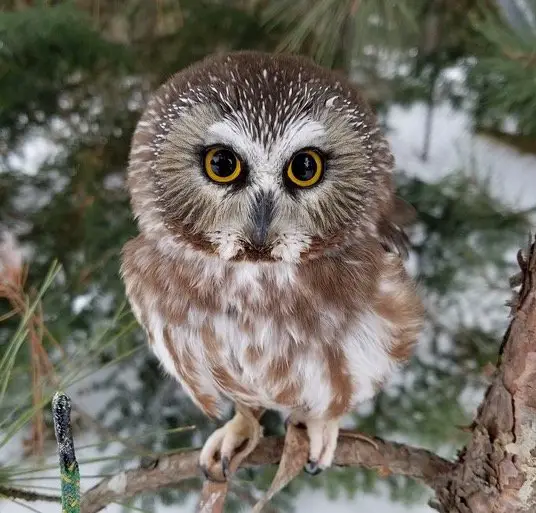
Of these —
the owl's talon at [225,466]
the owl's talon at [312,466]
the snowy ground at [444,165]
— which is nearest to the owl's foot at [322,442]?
the owl's talon at [312,466]

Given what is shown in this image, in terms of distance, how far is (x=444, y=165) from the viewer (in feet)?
4.28

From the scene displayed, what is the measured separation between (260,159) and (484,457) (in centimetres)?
39

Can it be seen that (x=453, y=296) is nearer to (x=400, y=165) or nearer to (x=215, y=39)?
(x=400, y=165)

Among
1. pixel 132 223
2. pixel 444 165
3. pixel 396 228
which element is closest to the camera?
pixel 396 228

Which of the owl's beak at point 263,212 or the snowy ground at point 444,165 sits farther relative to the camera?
the snowy ground at point 444,165

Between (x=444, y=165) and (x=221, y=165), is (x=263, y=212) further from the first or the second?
(x=444, y=165)

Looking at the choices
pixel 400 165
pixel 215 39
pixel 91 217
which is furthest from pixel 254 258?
pixel 400 165

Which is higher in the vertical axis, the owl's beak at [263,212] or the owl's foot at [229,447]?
the owl's beak at [263,212]

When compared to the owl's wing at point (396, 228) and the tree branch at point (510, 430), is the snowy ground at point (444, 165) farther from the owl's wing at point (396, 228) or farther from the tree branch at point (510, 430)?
the tree branch at point (510, 430)

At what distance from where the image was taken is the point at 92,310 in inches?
37.9

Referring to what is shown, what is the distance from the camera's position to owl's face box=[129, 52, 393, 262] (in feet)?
1.70

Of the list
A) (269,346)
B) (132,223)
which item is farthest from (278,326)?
(132,223)

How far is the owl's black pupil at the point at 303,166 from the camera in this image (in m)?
0.54

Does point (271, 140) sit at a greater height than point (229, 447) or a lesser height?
greater
